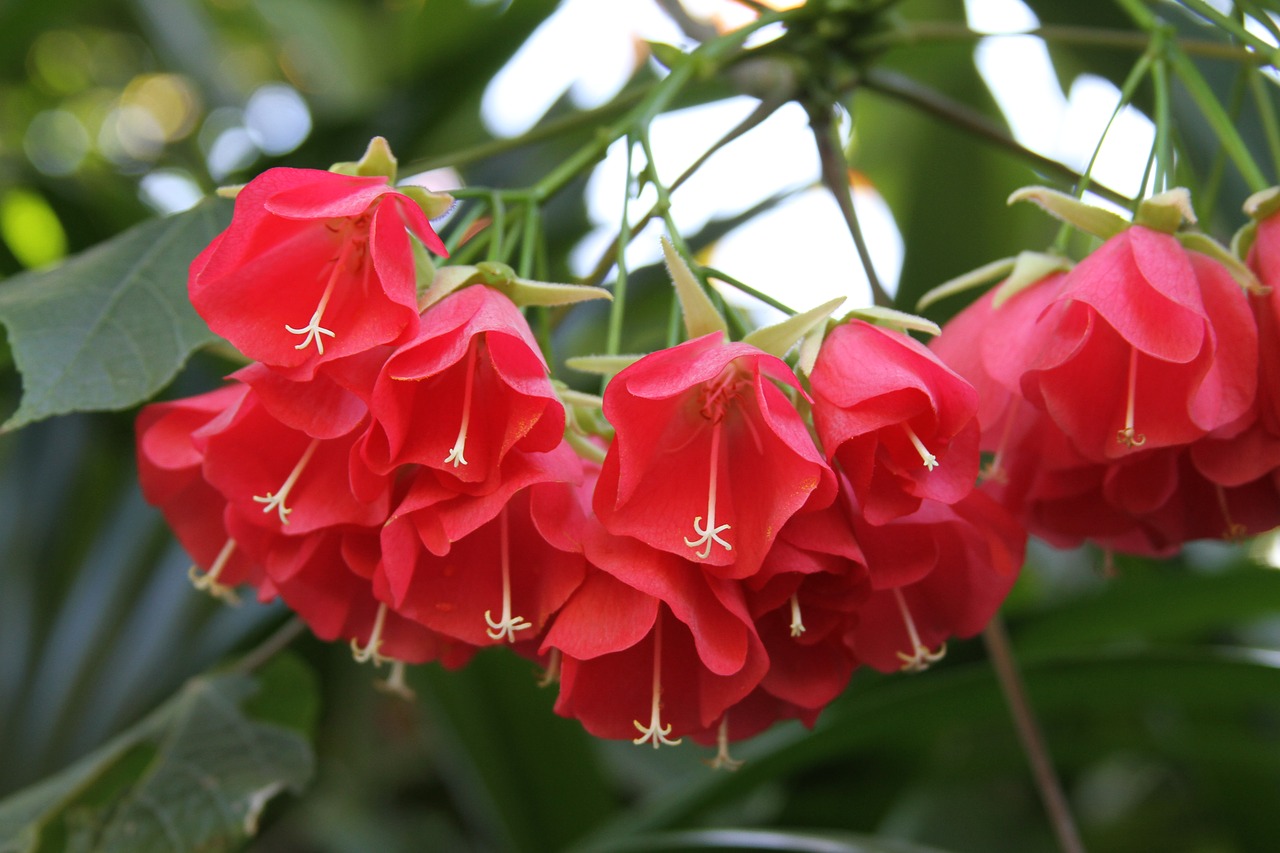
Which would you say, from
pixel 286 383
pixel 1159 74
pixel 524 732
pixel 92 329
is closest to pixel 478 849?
pixel 524 732

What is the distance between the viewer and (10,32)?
1.64 metres

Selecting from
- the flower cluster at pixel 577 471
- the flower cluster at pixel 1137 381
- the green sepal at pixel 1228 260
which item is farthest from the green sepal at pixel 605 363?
the green sepal at pixel 1228 260

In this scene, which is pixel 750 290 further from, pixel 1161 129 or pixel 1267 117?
pixel 1267 117

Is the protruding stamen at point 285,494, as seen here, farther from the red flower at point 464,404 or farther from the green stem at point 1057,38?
the green stem at point 1057,38

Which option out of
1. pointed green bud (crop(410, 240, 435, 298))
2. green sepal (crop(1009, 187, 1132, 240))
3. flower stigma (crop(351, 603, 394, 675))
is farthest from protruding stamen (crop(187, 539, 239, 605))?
green sepal (crop(1009, 187, 1132, 240))

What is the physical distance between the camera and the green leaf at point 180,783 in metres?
0.91

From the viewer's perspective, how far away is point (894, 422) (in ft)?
1.88

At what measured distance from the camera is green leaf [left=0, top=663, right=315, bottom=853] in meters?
0.91

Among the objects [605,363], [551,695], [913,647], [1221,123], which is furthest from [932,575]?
[551,695]

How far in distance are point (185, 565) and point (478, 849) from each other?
2.24 ft

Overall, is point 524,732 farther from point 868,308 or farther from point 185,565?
point 868,308

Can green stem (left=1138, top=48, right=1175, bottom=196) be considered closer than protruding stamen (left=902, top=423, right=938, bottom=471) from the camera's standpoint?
No

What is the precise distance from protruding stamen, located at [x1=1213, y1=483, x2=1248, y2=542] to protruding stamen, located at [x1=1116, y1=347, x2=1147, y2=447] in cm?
13

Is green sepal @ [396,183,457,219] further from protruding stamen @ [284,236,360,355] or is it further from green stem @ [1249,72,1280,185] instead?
green stem @ [1249,72,1280,185]
